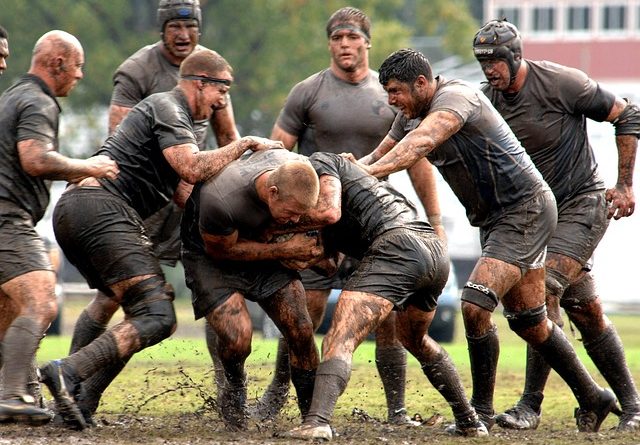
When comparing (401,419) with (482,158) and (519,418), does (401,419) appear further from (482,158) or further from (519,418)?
(482,158)

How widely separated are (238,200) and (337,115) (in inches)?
102

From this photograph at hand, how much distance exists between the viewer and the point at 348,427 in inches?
382

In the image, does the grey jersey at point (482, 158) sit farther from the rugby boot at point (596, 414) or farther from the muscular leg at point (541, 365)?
the rugby boot at point (596, 414)

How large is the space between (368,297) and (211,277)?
3.40 ft

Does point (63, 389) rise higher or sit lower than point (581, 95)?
lower

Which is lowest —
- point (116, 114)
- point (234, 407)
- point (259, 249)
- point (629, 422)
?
point (629, 422)

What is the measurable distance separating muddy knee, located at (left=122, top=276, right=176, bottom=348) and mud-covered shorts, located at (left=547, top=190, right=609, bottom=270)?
276cm

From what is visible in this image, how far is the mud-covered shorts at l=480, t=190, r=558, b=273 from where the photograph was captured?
30.7ft

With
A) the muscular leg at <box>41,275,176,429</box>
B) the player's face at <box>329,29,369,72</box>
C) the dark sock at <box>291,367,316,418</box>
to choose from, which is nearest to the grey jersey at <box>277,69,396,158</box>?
the player's face at <box>329,29,369,72</box>

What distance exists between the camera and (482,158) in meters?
9.36

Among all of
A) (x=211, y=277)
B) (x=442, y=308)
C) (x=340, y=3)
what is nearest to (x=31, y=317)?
(x=211, y=277)

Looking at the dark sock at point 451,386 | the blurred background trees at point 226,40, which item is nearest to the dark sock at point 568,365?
the dark sock at point 451,386

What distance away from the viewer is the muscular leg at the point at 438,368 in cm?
919

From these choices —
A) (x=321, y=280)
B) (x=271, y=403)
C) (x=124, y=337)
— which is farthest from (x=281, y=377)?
(x=124, y=337)
